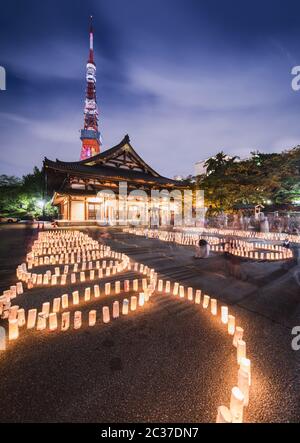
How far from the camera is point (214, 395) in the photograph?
1873mm

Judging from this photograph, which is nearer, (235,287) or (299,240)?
(235,287)

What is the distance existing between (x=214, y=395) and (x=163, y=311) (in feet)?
5.41

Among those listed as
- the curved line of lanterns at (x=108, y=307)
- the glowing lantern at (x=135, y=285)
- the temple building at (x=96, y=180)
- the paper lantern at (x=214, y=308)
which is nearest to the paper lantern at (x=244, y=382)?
the curved line of lanterns at (x=108, y=307)

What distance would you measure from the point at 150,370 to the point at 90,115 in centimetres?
5984

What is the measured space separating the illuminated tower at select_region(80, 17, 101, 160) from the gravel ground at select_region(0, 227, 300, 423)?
56.0 meters

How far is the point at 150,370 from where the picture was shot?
2.17m

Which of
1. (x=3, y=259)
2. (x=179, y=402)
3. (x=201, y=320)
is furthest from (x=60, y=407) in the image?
(x=3, y=259)

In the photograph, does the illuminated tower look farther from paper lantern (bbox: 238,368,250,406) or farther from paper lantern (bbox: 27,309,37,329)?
paper lantern (bbox: 238,368,250,406)

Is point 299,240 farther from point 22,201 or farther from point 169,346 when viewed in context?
point 22,201

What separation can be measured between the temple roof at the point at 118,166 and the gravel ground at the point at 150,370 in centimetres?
1751

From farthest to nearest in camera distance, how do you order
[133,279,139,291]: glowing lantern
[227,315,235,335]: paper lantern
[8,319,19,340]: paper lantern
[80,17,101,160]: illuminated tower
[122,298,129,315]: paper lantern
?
[80,17,101,160]: illuminated tower
[133,279,139,291]: glowing lantern
[122,298,129,315]: paper lantern
[227,315,235,335]: paper lantern
[8,319,19,340]: paper lantern

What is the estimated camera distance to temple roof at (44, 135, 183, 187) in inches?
787

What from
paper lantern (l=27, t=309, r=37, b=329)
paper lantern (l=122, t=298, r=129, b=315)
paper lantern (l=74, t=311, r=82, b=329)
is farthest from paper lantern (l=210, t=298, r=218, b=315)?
paper lantern (l=27, t=309, r=37, b=329)

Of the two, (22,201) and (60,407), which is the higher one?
(22,201)
